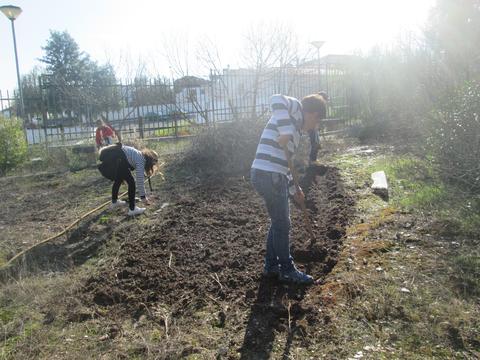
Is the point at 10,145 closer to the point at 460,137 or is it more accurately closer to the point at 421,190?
the point at 421,190

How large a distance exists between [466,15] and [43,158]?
15.2 meters

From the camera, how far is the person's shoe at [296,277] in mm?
3691

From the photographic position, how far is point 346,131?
13938 millimetres

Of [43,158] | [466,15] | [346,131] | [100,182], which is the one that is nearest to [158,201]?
[100,182]

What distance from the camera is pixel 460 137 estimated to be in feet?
14.5

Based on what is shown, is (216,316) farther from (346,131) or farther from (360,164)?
(346,131)

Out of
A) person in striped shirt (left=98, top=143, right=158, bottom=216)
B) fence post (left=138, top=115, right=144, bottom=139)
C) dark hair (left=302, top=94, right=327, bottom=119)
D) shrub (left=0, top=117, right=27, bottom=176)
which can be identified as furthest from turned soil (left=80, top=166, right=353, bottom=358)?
fence post (left=138, top=115, right=144, bottom=139)

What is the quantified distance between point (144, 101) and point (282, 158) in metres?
11.9

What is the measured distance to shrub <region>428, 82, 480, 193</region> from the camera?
427 centimetres

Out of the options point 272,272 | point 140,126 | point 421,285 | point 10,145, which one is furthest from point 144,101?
point 421,285

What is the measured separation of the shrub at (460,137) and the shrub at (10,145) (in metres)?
9.92

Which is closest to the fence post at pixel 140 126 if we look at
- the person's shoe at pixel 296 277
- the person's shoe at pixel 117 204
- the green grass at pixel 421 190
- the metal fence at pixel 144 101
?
the metal fence at pixel 144 101

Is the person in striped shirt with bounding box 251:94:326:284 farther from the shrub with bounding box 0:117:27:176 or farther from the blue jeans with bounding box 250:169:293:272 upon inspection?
the shrub with bounding box 0:117:27:176

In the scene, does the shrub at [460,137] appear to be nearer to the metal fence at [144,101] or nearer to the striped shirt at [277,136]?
the striped shirt at [277,136]
